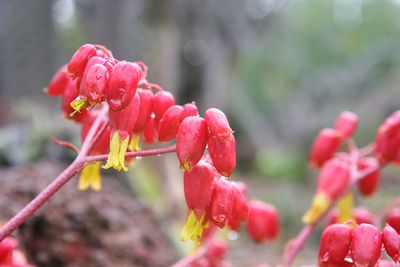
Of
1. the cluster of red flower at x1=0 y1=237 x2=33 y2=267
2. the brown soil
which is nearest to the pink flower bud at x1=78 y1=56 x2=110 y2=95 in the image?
the cluster of red flower at x1=0 y1=237 x2=33 y2=267

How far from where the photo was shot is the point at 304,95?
13.4 meters

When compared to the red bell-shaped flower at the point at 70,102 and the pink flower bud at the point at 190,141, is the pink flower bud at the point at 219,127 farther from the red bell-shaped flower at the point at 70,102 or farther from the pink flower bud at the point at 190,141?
the red bell-shaped flower at the point at 70,102

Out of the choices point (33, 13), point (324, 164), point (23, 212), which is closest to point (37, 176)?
point (324, 164)

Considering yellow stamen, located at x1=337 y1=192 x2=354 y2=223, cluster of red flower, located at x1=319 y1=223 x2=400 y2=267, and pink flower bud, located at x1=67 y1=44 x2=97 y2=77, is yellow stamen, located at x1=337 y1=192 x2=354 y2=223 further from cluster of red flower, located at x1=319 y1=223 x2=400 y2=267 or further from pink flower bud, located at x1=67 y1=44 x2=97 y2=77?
pink flower bud, located at x1=67 y1=44 x2=97 y2=77

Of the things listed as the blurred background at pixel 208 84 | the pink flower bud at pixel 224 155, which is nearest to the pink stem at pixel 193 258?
the blurred background at pixel 208 84

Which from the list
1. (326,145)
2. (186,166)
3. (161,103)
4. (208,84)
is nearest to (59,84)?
(161,103)

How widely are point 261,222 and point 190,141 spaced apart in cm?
67

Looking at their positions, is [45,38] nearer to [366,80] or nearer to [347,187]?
[347,187]

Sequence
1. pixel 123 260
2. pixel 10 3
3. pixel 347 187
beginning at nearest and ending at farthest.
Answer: pixel 347 187
pixel 123 260
pixel 10 3

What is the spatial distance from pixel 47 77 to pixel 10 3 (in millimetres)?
858

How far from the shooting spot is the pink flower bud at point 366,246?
0.87 m

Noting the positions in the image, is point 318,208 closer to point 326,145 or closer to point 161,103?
point 326,145

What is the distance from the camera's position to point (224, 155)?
0.88m

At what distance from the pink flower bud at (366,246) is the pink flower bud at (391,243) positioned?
0.04ft
